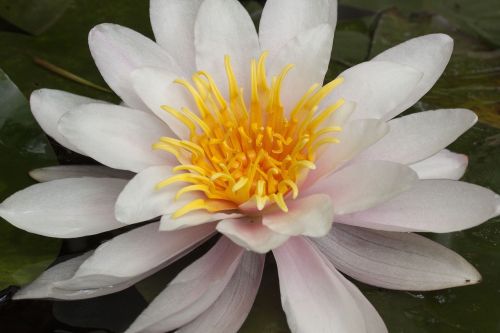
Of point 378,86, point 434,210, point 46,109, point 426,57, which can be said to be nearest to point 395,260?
point 434,210

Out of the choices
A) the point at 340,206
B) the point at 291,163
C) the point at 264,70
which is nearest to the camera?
the point at 340,206

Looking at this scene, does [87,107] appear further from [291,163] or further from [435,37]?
[435,37]

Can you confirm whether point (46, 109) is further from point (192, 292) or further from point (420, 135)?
point (420, 135)

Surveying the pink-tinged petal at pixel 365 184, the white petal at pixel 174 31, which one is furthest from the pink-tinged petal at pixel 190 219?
the white petal at pixel 174 31

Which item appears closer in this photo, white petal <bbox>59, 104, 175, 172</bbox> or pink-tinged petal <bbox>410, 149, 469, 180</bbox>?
white petal <bbox>59, 104, 175, 172</bbox>

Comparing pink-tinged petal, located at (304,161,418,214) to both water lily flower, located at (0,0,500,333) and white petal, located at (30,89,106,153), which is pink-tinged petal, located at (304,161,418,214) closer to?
water lily flower, located at (0,0,500,333)

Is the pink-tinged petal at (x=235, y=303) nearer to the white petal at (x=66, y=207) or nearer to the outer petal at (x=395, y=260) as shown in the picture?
the outer petal at (x=395, y=260)

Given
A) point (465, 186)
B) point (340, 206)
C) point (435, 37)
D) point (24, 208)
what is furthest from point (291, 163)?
point (24, 208)

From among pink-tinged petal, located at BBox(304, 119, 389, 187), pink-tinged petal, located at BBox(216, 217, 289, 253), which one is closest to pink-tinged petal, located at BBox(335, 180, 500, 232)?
pink-tinged petal, located at BBox(304, 119, 389, 187)
